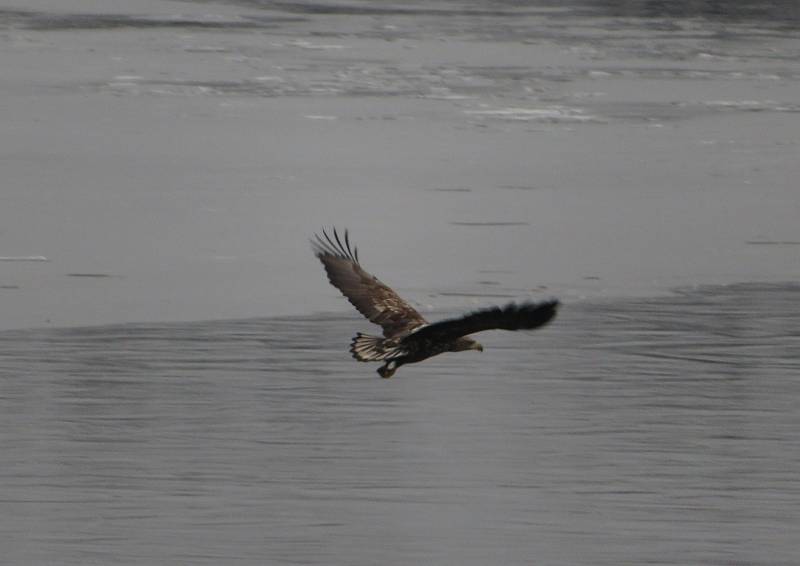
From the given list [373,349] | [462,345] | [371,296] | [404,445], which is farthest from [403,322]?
[404,445]

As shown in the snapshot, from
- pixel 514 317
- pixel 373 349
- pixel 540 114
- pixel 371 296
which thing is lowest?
pixel 540 114

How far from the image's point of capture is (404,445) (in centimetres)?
627

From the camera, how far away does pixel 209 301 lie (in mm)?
8438

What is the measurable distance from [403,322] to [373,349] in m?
0.43

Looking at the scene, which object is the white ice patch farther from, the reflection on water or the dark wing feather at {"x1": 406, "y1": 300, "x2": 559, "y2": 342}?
the dark wing feather at {"x1": 406, "y1": 300, "x2": 559, "y2": 342}

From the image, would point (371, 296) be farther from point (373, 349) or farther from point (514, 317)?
point (514, 317)

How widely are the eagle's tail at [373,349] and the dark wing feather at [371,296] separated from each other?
228mm

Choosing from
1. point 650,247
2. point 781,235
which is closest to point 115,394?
point 650,247

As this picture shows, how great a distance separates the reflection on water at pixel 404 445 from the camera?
17.4ft

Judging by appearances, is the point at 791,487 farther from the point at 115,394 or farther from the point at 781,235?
the point at 781,235

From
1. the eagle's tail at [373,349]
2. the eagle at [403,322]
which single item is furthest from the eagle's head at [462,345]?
the eagle's tail at [373,349]

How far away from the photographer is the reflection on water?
530cm

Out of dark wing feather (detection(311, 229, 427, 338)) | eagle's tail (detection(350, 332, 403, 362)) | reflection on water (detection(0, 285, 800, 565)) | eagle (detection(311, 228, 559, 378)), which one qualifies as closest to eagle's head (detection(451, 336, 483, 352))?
eagle (detection(311, 228, 559, 378))

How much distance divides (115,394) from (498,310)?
2.38m
